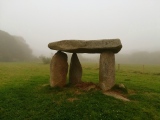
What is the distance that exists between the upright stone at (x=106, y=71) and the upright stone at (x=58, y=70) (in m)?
3.02

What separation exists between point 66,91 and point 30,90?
2962 mm

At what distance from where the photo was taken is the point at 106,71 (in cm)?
1390

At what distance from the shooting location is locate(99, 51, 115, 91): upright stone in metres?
13.9

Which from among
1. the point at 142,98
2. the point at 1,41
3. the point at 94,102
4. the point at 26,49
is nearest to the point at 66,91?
the point at 94,102

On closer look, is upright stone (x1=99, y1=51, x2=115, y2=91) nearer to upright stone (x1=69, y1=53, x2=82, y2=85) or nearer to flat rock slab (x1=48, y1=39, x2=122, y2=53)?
flat rock slab (x1=48, y1=39, x2=122, y2=53)

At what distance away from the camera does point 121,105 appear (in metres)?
11.4

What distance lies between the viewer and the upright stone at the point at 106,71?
13.9m

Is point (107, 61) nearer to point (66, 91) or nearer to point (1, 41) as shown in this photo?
point (66, 91)

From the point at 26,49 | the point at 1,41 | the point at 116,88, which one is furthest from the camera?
the point at 26,49

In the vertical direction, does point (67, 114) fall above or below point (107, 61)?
below

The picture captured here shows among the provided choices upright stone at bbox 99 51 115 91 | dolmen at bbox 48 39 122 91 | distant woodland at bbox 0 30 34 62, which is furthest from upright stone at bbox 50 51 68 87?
distant woodland at bbox 0 30 34 62

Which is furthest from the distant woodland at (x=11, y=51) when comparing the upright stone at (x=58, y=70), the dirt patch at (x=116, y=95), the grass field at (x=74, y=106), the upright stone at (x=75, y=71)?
the dirt patch at (x=116, y=95)

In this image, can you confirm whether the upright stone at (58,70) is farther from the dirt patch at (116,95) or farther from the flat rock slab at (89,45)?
the dirt patch at (116,95)

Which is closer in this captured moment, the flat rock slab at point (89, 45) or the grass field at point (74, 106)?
the grass field at point (74, 106)
